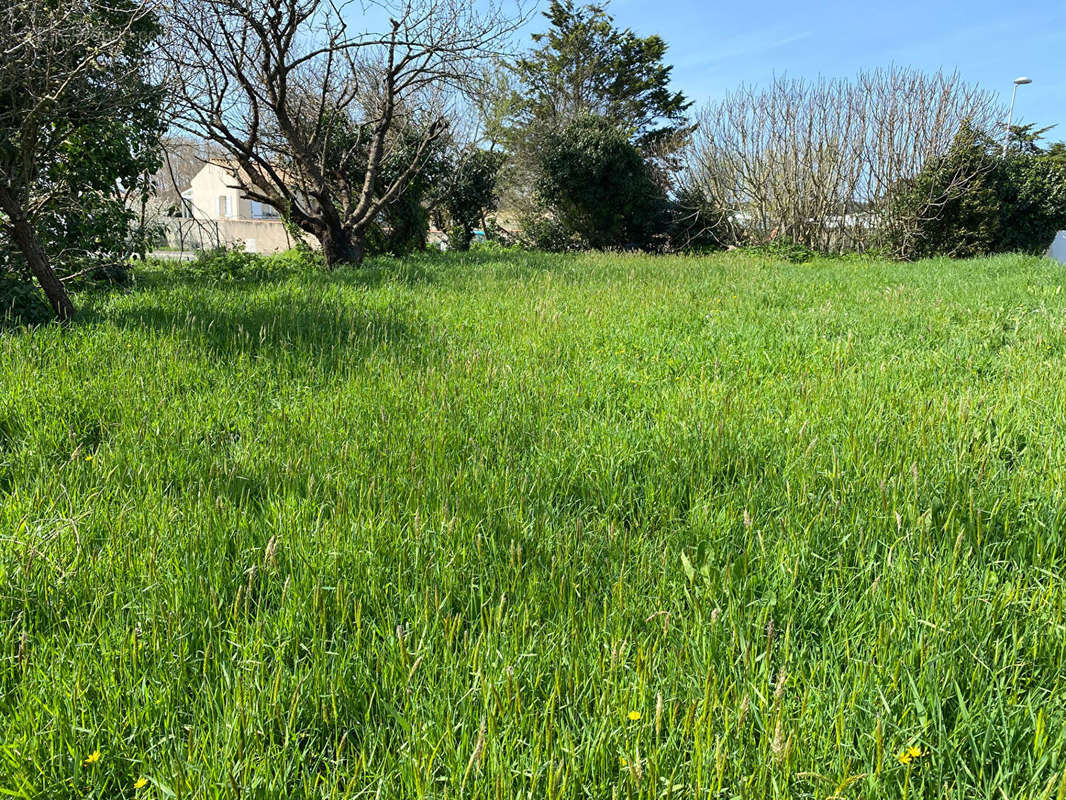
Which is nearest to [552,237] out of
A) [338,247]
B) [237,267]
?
[338,247]

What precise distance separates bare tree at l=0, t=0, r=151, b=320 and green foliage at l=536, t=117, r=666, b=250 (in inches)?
599

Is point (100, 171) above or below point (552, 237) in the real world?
below

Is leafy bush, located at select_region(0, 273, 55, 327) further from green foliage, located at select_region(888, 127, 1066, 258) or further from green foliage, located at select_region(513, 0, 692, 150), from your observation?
green foliage, located at select_region(513, 0, 692, 150)

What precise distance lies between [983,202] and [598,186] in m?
10.8

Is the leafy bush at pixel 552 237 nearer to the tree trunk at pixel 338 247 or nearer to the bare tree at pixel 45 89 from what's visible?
the tree trunk at pixel 338 247

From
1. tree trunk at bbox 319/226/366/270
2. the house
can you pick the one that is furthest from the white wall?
the house

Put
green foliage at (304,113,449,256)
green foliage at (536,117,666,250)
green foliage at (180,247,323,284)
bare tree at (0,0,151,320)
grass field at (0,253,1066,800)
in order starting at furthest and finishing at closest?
green foliage at (536,117,666,250) < green foliage at (304,113,449,256) < green foliage at (180,247,323,284) < bare tree at (0,0,151,320) < grass field at (0,253,1066,800)

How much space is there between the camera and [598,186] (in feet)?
68.4

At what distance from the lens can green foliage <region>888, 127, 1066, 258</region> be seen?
641 inches

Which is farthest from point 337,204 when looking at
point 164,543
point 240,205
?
point 240,205

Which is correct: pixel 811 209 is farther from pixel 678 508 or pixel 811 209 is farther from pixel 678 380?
pixel 678 508

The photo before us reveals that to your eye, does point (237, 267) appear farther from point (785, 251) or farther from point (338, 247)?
point (785, 251)

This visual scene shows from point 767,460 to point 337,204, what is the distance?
1523 cm

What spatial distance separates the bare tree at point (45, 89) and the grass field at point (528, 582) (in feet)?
6.96
